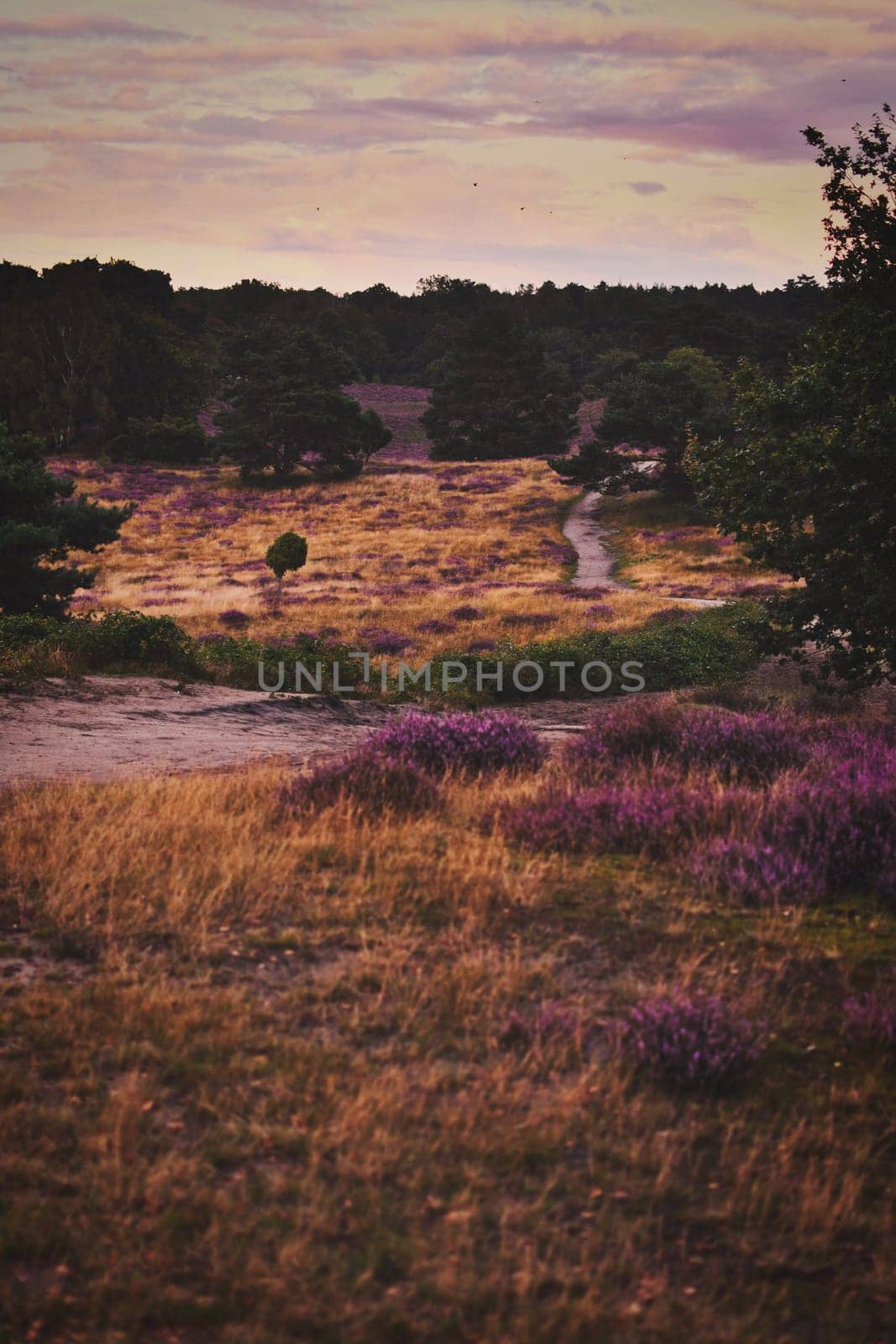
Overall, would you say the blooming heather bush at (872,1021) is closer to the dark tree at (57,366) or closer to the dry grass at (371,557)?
the dry grass at (371,557)

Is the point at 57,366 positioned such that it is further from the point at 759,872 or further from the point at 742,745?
the point at 759,872

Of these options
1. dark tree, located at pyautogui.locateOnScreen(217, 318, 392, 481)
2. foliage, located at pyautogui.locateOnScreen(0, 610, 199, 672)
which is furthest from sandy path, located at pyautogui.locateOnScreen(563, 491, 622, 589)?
foliage, located at pyautogui.locateOnScreen(0, 610, 199, 672)

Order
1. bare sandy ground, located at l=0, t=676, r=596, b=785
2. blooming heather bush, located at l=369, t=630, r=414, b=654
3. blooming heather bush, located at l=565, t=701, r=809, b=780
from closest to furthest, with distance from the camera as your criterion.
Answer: blooming heather bush, located at l=565, t=701, r=809, b=780, bare sandy ground, located at l=0, t=676, r=596, b=785, blooming heather bush, located at l=369, t=630, r=414, b=654

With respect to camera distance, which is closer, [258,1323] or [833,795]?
[258,1323]

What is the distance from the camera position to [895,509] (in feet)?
44.2

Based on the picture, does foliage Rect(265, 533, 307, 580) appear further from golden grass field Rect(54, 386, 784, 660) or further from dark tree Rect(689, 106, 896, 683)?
dark tree Rect(689, 106, 896, 683)

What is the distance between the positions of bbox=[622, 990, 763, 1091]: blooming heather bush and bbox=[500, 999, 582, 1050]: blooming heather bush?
0.94 ft

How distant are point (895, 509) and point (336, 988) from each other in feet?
36.8

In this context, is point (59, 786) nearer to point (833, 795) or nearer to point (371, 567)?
point (833, 795)

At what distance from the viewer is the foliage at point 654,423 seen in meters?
45.4

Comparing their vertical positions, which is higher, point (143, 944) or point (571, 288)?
point (571, 288)

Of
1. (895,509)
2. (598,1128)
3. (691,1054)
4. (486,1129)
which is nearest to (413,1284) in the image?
(486,1129)

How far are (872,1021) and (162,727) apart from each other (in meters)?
10.3

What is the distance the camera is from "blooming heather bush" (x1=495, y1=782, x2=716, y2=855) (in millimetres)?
7816
